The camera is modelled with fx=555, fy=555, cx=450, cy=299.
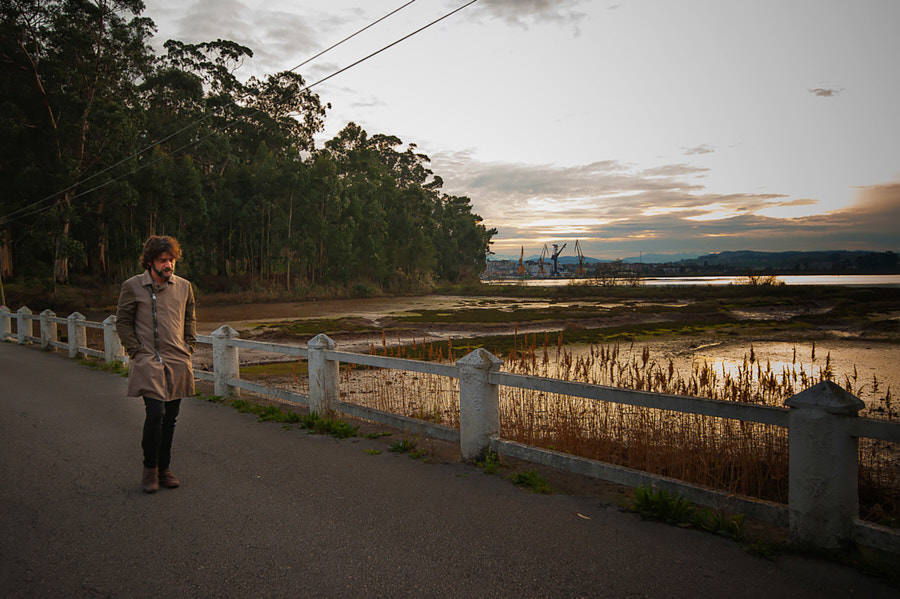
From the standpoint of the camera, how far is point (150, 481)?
485cm

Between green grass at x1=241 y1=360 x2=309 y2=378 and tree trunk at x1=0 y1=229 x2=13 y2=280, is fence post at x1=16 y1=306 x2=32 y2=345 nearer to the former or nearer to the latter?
green grass at x1=241 y1=360 x2=309 y2=378

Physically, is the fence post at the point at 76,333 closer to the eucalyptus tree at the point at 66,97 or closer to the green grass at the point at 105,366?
the green grass at the point at 105,366

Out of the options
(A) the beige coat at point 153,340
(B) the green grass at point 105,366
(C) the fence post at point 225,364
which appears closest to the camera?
(A) the beige coat at point 153,340

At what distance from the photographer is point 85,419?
7785 millimetres

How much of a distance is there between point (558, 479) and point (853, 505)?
7.95 feet

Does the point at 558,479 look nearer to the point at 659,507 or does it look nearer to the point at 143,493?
the point at 659,507

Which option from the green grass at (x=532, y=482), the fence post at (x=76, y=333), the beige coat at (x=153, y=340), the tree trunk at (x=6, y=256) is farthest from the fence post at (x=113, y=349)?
the tree trunk at (x=6, y=256)

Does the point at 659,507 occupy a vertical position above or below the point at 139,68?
below

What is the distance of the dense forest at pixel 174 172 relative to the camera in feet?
119

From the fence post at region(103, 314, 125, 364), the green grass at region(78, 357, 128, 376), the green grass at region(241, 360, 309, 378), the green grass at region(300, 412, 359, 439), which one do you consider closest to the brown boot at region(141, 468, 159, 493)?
the green grass at region(300, 412, 359, 439)

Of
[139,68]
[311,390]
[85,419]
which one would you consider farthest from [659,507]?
[139,68]

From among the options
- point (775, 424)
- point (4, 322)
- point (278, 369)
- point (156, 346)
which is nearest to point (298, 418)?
point (156, 346)

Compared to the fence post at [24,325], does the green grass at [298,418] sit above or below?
below

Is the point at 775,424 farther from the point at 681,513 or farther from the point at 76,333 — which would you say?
the point at 76,333
